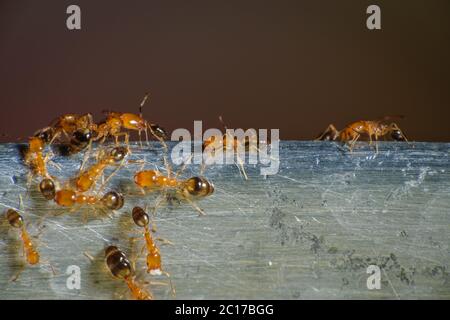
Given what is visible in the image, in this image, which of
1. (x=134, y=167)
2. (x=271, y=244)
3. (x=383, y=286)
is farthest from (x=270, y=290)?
(x=134, y=167)

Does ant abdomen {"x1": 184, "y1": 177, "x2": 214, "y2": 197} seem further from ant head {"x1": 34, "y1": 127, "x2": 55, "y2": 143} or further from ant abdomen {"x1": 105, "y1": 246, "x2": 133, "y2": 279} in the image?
ant head {"x1": 34, "y1": 127, "x2": 55, "y2": 143}

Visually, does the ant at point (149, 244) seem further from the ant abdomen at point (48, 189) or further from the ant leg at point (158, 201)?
the ant abdomen at point (48, 189)

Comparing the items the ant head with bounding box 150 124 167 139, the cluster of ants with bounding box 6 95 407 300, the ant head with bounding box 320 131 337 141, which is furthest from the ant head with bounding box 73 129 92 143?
the ant head with bounding box 320 131 337 141

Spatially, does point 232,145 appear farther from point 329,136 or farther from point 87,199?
point 329,136

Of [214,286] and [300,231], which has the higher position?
[300,231]

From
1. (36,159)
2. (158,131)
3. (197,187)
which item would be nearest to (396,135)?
(158,131)

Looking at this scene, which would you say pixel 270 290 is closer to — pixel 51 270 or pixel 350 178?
pixel 350 178
